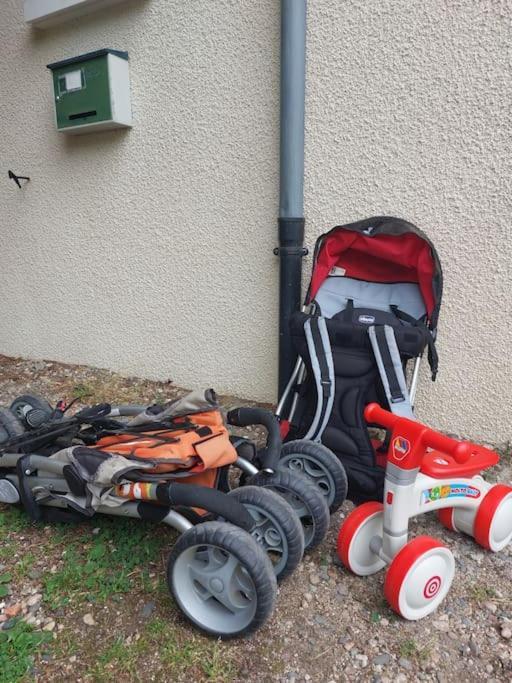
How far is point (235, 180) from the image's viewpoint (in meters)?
3.11

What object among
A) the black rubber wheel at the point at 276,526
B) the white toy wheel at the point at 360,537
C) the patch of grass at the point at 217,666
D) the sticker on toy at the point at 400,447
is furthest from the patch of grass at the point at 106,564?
the sticker on toy at the point at 400,447

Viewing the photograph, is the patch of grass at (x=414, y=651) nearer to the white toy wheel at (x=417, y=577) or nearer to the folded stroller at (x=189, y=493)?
the white toy wheel at (x=417, y=577)

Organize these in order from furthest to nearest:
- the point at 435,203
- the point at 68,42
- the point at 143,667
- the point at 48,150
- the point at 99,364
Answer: the point at 99,364 < the point at 48,150 < the point at 68,42 < the point at 435,203 < the point at 143,667

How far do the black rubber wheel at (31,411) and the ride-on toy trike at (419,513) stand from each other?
1.60m

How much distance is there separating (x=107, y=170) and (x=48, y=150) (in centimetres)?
67

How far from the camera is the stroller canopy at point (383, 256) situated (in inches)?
92.8

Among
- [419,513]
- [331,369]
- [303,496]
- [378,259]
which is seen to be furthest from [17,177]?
[419,513]

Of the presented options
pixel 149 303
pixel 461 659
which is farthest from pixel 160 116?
pixel 461 659

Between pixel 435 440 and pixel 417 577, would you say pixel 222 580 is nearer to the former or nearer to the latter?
pixel 417 577

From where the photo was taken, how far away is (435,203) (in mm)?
2566

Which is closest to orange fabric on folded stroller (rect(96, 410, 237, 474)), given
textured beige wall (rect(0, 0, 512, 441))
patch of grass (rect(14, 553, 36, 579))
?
patch of grass (rect(14, 553, 36, 579))

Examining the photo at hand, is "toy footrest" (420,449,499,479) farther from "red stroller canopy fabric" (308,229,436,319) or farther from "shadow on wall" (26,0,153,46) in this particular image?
"shadow on wall" (26,0,153,46)

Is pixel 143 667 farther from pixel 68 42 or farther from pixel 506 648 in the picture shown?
pixel 68 42

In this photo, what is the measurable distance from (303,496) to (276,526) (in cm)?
22
